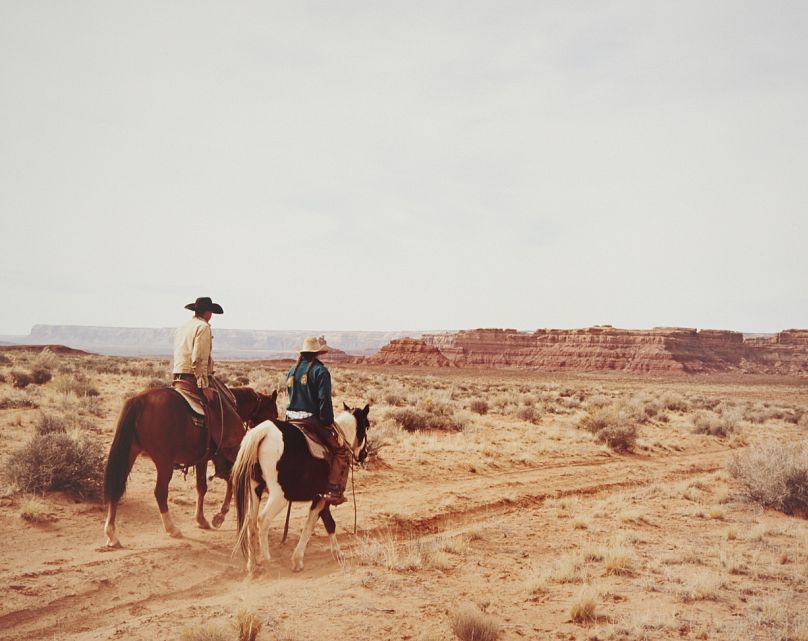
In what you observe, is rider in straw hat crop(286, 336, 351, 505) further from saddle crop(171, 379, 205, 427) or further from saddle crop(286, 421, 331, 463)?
saddle crop(171, 379, 205, 427)

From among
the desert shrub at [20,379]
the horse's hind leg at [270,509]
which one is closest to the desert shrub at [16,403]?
the desert shrub at [20,379]

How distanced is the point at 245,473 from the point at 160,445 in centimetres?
199

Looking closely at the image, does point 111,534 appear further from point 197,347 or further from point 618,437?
point 618,437

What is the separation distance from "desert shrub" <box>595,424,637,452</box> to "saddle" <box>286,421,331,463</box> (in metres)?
13.6

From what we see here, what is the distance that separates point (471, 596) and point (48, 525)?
241 inches

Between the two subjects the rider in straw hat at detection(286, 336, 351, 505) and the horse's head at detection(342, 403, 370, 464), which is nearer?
the rider in straw hat at detection(286, 336, 351, 505)

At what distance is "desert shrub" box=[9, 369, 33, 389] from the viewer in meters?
19.3

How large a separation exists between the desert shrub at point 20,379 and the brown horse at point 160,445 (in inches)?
613

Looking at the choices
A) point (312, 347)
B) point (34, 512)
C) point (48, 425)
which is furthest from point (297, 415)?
point (48, 425)

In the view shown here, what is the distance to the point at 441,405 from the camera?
20.8m

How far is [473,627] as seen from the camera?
16.4 ft

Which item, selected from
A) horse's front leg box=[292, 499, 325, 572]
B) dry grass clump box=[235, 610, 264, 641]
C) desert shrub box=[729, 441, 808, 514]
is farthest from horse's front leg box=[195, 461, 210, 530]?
desert shrub box=[729, 441, 808, 514]

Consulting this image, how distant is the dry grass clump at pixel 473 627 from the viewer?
4.95 m

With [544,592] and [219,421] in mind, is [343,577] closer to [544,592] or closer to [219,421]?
[544,592]
